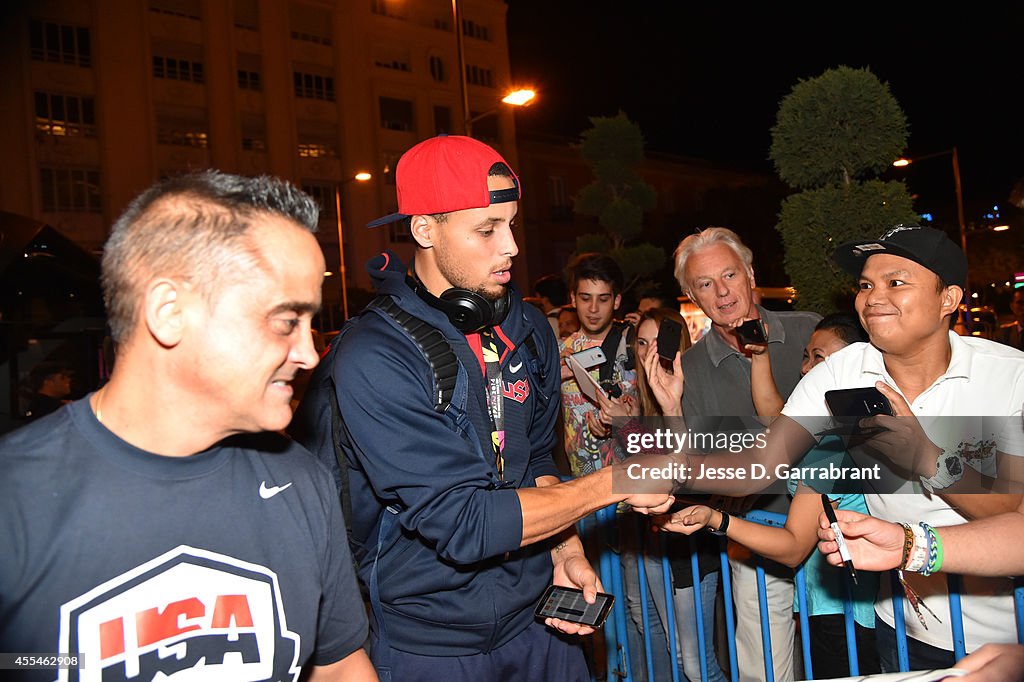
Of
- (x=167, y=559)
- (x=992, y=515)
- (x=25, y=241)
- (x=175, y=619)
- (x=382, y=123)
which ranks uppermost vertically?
(x=382, y=123)

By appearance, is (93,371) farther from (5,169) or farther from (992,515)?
(5,169)

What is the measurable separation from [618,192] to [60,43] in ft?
74.7

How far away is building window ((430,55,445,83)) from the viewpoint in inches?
1463

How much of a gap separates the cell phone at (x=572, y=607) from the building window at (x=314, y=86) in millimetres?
33988

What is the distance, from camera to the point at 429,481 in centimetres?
224

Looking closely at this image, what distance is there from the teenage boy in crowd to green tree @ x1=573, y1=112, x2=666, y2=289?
60.3 ft

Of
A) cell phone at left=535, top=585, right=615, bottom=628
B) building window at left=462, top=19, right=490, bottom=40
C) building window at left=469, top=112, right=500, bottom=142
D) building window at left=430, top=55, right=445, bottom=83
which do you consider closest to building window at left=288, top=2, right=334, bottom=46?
building window at left=430, top=55, right=445, bottom=83

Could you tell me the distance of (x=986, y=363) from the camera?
110 inches

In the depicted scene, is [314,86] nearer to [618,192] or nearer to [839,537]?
[618,192]

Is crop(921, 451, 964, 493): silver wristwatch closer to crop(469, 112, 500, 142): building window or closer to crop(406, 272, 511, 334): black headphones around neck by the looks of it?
crop(406, 272, 511, 334): black headphones around neck

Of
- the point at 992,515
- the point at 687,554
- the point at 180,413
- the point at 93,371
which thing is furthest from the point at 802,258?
the point at 93,371

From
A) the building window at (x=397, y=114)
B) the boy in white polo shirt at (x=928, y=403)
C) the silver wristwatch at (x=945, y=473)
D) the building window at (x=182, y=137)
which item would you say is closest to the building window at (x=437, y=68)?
the building window at (x=397, y=114)

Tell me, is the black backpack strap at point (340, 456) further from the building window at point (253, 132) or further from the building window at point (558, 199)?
the building window at point (558, 199)

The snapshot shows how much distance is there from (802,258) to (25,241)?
10558 millimetres
